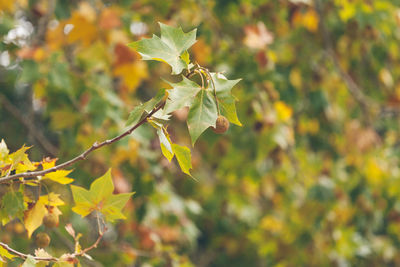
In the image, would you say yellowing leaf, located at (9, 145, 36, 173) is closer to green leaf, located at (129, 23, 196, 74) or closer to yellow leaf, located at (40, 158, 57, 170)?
yellow leaf, located at (40, 158, 57, 170)

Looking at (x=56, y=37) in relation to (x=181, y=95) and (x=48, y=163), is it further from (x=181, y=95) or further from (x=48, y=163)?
(x=181, y=95)

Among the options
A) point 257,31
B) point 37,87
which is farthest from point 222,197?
point 37,87

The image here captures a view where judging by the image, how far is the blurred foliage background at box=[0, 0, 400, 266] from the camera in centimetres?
257

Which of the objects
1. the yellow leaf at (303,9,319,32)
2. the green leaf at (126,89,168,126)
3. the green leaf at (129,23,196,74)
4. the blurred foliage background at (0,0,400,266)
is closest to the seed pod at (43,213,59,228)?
the green leaf at (126,89,168,126)

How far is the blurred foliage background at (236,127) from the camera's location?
101 inches

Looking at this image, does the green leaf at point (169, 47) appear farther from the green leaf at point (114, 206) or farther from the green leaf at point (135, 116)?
the green leaf at point (114, 206)

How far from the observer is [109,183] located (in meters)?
1.11

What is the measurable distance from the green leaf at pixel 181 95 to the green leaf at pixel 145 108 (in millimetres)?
32

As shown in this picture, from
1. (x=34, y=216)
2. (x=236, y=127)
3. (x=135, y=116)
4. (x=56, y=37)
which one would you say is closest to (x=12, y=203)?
(x=34, y=216)

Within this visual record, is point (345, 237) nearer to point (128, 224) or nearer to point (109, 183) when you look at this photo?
point (128, 224)

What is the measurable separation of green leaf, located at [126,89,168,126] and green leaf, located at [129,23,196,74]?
49 millimetres

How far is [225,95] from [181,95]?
8 cm

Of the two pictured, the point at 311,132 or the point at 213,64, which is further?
the point at 311,132

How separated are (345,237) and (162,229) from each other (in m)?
1.09
